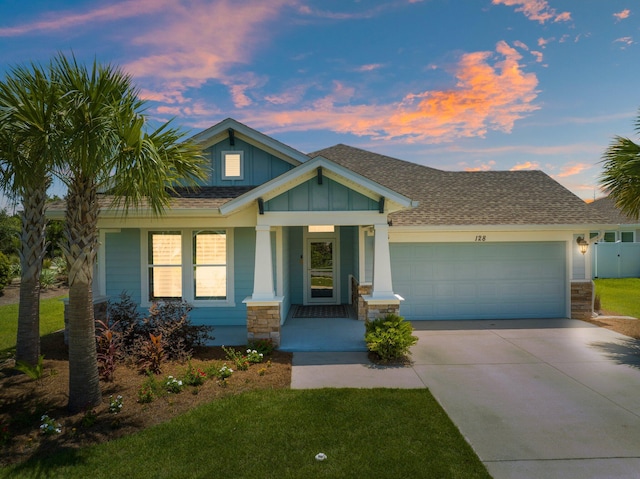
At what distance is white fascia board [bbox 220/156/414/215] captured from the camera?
293 inches

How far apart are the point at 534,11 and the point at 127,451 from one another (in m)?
13.1

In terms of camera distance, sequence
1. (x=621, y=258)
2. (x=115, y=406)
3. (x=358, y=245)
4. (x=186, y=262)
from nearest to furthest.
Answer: (x=115, y=406)
(x=186, y=262)
(x=358, y=245)
(x=621, y=258)

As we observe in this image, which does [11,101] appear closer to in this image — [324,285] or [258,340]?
[258,340]

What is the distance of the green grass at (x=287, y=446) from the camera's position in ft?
12.0

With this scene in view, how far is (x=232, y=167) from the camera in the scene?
405 inches

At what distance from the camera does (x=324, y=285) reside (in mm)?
12461

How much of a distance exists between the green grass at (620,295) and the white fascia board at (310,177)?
9.66 meters

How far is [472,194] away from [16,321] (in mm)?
15212

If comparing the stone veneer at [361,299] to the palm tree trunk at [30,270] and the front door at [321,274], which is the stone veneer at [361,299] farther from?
the palm tree trunk at [30,270]

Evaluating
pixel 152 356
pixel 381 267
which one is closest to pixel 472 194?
pixel 381 267

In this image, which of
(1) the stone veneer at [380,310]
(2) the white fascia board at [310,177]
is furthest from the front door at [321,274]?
(2) the white fascia board at [310,177]

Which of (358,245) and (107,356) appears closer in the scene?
(107,356)

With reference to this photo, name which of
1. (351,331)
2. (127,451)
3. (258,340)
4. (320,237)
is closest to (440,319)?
(351,331)

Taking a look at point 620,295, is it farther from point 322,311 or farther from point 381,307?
point 381,307
